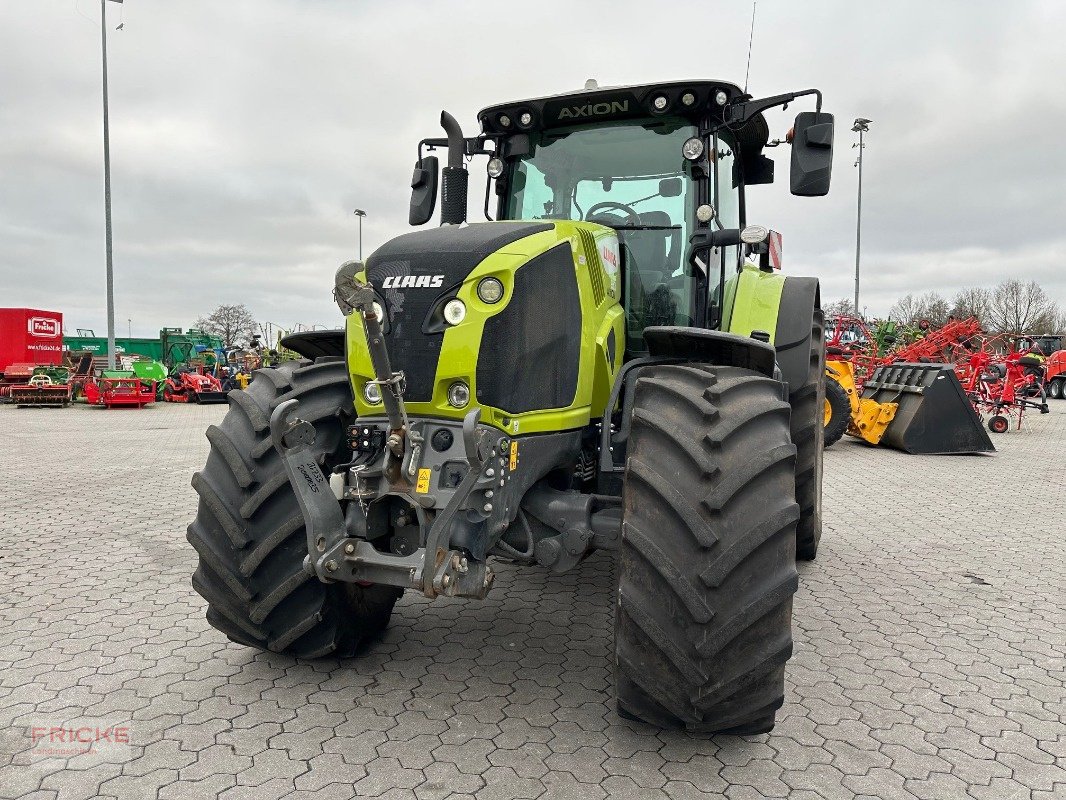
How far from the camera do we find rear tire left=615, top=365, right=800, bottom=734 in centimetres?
263

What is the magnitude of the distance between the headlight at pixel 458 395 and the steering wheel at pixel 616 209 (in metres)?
1.70

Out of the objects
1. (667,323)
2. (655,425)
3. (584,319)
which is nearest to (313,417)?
(584,319)

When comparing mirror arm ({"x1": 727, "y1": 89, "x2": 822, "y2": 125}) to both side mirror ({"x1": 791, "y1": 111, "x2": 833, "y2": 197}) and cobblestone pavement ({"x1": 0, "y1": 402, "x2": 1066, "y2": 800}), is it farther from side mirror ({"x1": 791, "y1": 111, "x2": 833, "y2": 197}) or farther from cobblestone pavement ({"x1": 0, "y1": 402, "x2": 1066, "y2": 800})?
cobblestone pavement ({"x1": 0, "y1": 402, "x2": 1066, "y2": 800})

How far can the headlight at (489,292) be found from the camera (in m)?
3.04

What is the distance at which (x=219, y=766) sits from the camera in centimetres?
275

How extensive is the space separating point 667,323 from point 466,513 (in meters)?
1.79

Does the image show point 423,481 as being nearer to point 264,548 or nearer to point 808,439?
point 264,548

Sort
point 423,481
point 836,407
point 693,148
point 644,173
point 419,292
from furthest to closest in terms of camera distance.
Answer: point 836,407 → point 644,173 → point 693,148 → point 419,292 → point 423,481

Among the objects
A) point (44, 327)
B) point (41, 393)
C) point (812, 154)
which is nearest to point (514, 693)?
point (812, 154)

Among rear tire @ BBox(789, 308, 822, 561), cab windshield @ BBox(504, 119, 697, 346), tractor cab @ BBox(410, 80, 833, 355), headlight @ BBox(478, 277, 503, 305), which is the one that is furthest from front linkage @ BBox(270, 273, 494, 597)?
rear tire @ BBox(789, 308, 822, 561)

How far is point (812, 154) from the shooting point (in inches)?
152

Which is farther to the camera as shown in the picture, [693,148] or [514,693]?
[693,148]

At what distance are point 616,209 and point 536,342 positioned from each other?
1429 mm

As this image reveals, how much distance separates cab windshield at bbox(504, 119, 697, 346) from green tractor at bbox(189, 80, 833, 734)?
0.01 metres
